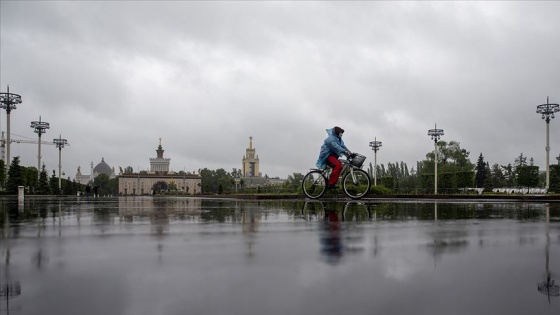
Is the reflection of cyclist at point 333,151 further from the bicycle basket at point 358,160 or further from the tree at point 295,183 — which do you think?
the tree at point 295,183

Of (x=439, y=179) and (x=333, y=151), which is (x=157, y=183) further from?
(x=333, y=151)

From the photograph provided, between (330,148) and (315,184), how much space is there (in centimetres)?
154

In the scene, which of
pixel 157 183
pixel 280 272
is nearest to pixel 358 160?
pixel 280 272

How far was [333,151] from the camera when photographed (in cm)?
1208

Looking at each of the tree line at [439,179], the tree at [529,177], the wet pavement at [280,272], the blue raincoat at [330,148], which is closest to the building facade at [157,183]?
the tree line at [439,179]

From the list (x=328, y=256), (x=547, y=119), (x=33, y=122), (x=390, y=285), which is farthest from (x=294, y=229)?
(x=33, y=122)

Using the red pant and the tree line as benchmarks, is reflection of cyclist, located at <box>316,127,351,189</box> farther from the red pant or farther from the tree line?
the tree line

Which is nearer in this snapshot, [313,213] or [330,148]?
[313,213]

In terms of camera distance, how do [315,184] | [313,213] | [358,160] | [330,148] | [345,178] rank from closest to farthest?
[313,213] → [358,160] → [330,148] → [345,178] → [315,184]

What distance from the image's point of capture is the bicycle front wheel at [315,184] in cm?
1274

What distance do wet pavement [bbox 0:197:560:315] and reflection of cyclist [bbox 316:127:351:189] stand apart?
7.18m

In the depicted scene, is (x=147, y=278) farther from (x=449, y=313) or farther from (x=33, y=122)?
(x=33, y=122)

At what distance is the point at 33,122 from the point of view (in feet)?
163

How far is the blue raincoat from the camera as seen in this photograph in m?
11.9
